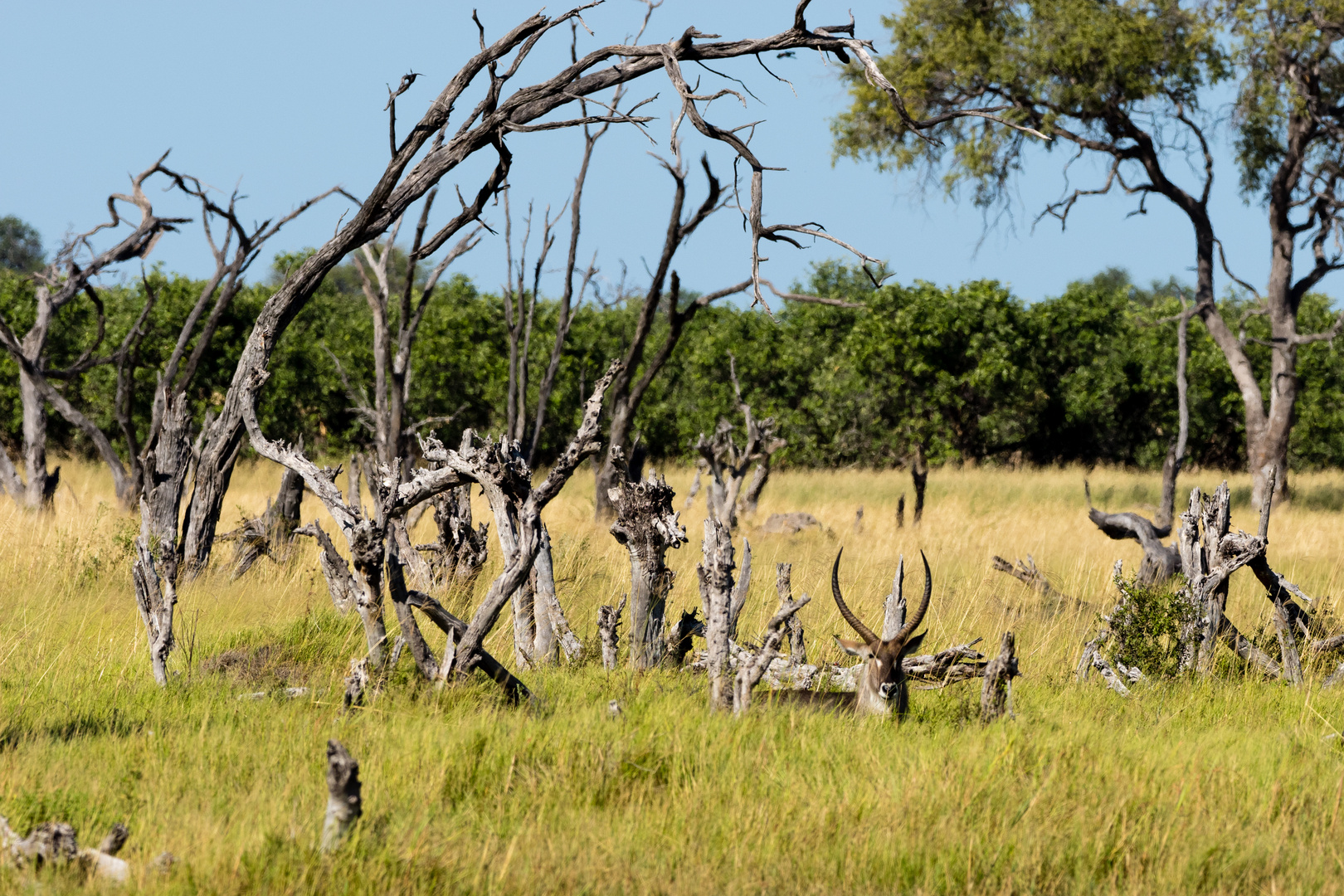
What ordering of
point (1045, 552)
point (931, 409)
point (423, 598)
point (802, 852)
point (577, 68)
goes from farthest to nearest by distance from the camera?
point (931, 409) < point (1045, 552) < point (577, 68) < point (423, 598) < point (802, 852)

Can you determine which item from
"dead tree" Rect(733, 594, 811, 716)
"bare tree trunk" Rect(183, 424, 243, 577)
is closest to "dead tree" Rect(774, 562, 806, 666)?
"dead tree" Rect(733, 594, 811, 716)

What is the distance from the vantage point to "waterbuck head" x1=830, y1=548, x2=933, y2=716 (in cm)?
460

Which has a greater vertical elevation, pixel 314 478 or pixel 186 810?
pixel 314 478

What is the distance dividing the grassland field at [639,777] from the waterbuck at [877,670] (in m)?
0.15

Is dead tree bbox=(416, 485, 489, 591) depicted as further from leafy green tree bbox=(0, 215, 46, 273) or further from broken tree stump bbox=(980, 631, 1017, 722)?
leafy green tree bbox=(0, 215, 46, 273)

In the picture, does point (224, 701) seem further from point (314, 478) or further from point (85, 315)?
point (85, 315)

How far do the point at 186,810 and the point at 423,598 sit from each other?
5.12 ft

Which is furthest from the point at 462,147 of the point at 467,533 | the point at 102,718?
the point at 102,718

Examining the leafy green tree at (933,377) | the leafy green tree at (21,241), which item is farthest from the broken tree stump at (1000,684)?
the leafy green tree at (21,241)

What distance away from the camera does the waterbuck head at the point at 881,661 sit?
4.60 meters

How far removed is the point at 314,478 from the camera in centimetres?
541

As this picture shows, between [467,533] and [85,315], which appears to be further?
[85,315]

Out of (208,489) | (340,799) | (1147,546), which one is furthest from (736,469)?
(340,799)

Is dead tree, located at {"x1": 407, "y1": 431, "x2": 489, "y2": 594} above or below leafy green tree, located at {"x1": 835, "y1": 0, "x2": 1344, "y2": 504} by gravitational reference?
below
